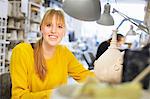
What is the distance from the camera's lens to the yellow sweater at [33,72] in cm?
146

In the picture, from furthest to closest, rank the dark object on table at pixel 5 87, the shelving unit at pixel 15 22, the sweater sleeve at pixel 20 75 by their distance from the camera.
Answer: the shelving unit at pixel 15 22 < the dark object on table at pixel 5 87 < the sweater sleeve at pixel 20 75

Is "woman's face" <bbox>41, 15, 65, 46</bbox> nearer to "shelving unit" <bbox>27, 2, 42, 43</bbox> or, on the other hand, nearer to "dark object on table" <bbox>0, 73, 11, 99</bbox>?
"dark object on table" <bbox>0, 73, 11, 99</bbox>

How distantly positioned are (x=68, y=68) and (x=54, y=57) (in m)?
0.14

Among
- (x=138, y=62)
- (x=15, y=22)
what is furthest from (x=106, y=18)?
(x=15, y=22)

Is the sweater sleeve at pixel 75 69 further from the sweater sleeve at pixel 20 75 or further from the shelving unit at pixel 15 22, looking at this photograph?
the shelving unit at pixel 15 22

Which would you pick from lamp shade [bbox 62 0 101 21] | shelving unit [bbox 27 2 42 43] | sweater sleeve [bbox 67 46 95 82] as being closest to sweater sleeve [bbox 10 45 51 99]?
sweater sleeve [bbox 67 46 95 82]

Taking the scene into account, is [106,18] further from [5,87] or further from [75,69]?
[5,87]

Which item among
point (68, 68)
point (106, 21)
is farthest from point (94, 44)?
point (68, 68)

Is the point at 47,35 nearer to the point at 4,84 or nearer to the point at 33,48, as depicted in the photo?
the point at 33,48

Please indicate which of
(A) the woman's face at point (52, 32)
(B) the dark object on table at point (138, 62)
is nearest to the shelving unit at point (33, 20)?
(A) the woman's face at point (52, 32)

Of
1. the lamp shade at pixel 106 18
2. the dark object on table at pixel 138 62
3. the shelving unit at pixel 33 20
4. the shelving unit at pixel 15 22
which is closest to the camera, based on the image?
the dark object on table at pixel 138 62

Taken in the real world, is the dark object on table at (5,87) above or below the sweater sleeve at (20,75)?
below

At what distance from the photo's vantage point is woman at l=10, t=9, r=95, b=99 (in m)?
1.51

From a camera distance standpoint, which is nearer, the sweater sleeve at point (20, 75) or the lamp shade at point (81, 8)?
the lamp shade at point (81, 8)
